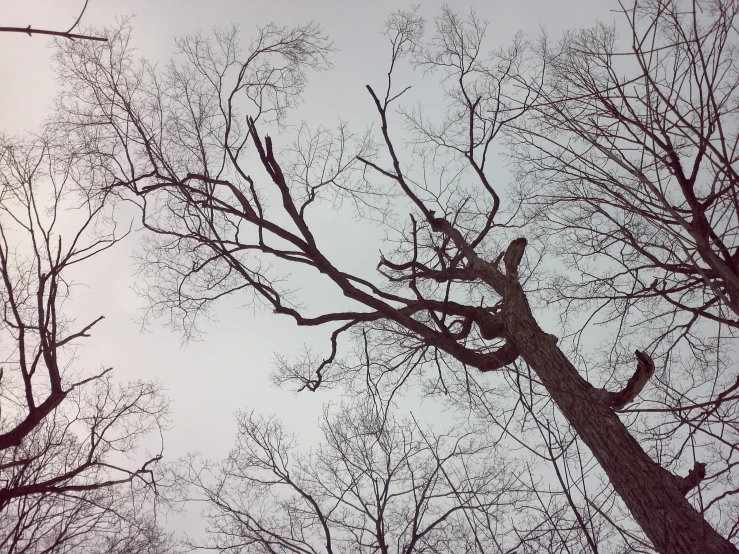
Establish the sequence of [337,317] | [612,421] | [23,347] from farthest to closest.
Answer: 1. [337,317]
2. [23,347]
3. [612,421]

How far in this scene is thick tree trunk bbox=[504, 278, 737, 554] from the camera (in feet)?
9.12

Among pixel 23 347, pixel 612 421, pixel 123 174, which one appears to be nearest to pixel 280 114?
pixel 123 174

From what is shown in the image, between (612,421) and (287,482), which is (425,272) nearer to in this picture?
(612,421)

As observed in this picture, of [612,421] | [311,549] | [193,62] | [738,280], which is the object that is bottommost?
[738,280]

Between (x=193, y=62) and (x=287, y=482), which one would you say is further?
(x=287, y=482)

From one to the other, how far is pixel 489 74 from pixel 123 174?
174 inches

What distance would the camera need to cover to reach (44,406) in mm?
4020

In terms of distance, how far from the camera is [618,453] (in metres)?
3.41

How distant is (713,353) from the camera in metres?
5.62

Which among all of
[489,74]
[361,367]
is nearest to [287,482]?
[361,367]

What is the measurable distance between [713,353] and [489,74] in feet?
14.0

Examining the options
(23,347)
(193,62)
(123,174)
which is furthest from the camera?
(193,62)

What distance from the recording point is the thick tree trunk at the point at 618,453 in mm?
2781

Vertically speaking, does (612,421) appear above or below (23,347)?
below
